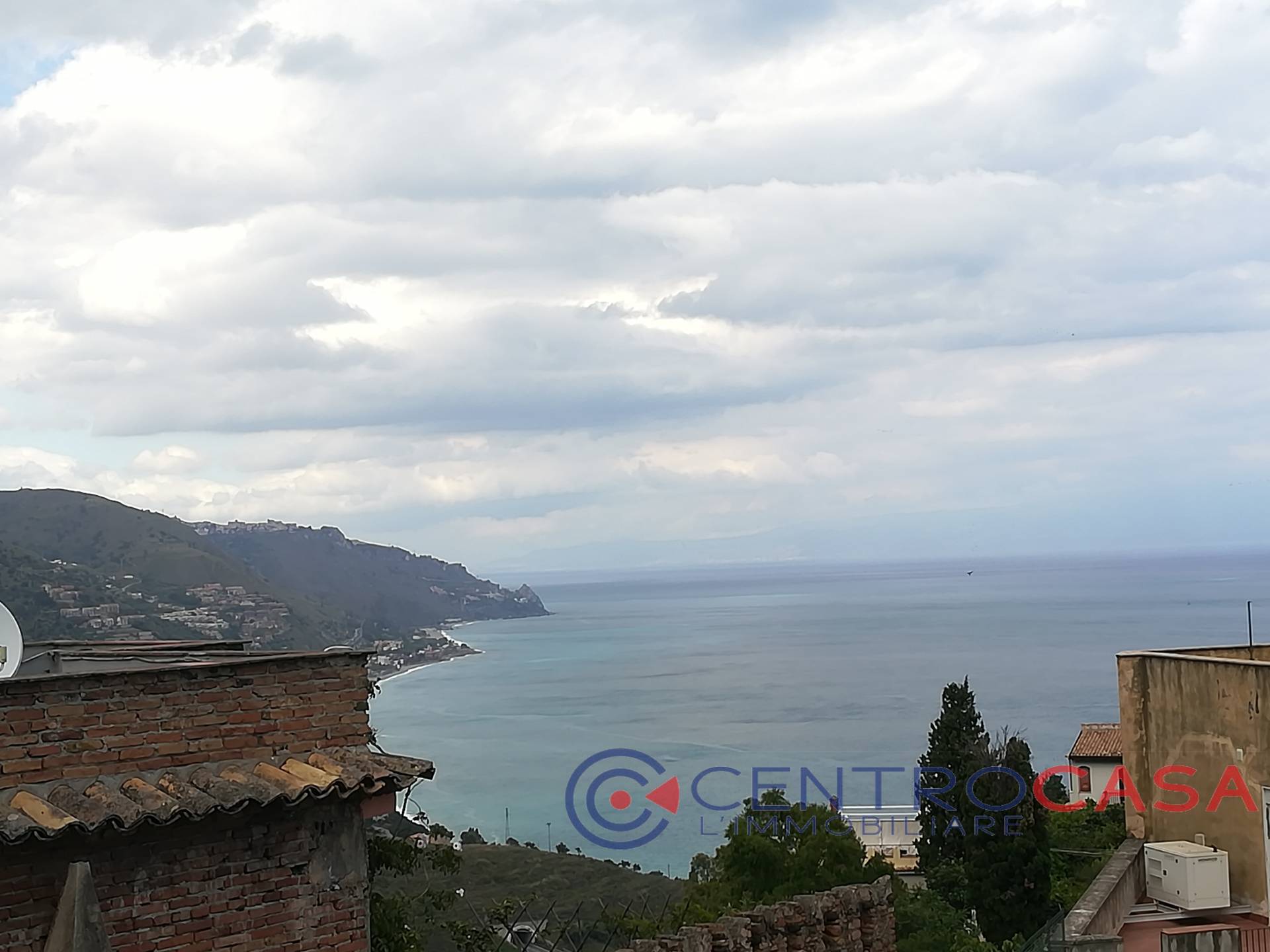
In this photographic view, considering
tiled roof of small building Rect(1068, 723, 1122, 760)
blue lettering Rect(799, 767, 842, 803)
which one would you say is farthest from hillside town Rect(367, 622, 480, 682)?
tiled roof of small building Rect(1068, 723, 1122, 760)

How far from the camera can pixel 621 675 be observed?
457 ft

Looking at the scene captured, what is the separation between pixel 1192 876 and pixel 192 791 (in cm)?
957

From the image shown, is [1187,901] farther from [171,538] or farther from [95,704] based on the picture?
[171,538]

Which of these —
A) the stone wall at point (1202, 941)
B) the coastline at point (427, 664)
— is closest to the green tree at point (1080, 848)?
the stone wall at point (1202, 941)

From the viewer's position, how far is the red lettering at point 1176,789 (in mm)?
12578

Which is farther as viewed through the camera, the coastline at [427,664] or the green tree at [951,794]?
the coastline at [427,664]

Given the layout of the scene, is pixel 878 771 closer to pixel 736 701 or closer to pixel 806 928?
pixel 806 928

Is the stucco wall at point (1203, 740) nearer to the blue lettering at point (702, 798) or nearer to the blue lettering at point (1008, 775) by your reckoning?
the blue lettering at point (1008, 775)

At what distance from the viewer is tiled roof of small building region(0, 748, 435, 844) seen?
5504mm

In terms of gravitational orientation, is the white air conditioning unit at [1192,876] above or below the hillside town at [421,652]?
above

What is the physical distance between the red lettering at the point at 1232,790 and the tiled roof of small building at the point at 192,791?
27.9 ft

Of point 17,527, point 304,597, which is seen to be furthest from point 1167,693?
point 304,597

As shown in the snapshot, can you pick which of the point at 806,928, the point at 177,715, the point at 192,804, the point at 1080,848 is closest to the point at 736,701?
the point at 1080,848

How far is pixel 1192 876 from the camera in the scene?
11.8 metres
